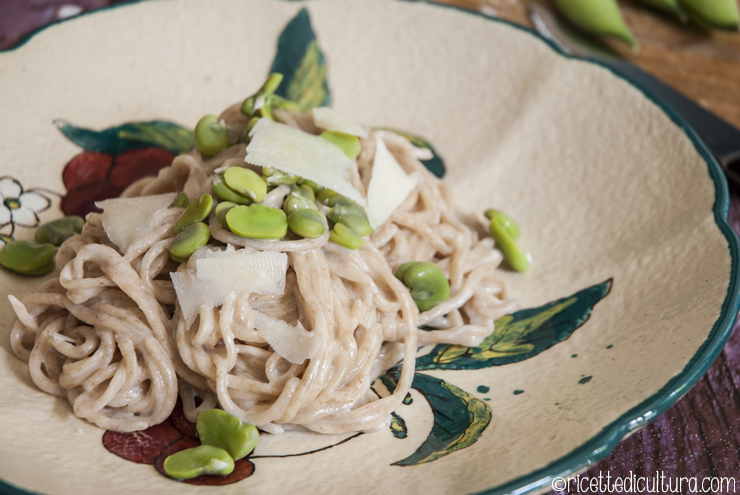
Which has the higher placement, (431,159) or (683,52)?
(683,52)

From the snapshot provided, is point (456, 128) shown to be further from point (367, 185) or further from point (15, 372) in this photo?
point (15, 372)

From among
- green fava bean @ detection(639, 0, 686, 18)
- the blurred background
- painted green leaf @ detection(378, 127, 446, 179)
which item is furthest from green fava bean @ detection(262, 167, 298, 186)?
green fava bean @ detection(639, 0, 686, 18)

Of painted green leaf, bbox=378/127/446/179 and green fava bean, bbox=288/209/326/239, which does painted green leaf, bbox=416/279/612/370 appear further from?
painted green leaf, bbox=378/127/446/179

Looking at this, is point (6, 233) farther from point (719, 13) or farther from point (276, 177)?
point (719, 13)

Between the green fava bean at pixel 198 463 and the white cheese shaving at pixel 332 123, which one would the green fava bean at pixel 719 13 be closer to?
the white cheese shaving at pixel 332 123

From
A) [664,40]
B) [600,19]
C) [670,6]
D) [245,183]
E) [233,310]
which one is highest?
[670,6]

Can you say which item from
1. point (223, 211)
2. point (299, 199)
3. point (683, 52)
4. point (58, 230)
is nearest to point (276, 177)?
point (299, 199)

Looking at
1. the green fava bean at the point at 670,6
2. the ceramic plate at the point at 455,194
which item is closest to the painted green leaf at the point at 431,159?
the ceramic plate at the point at 455,194
